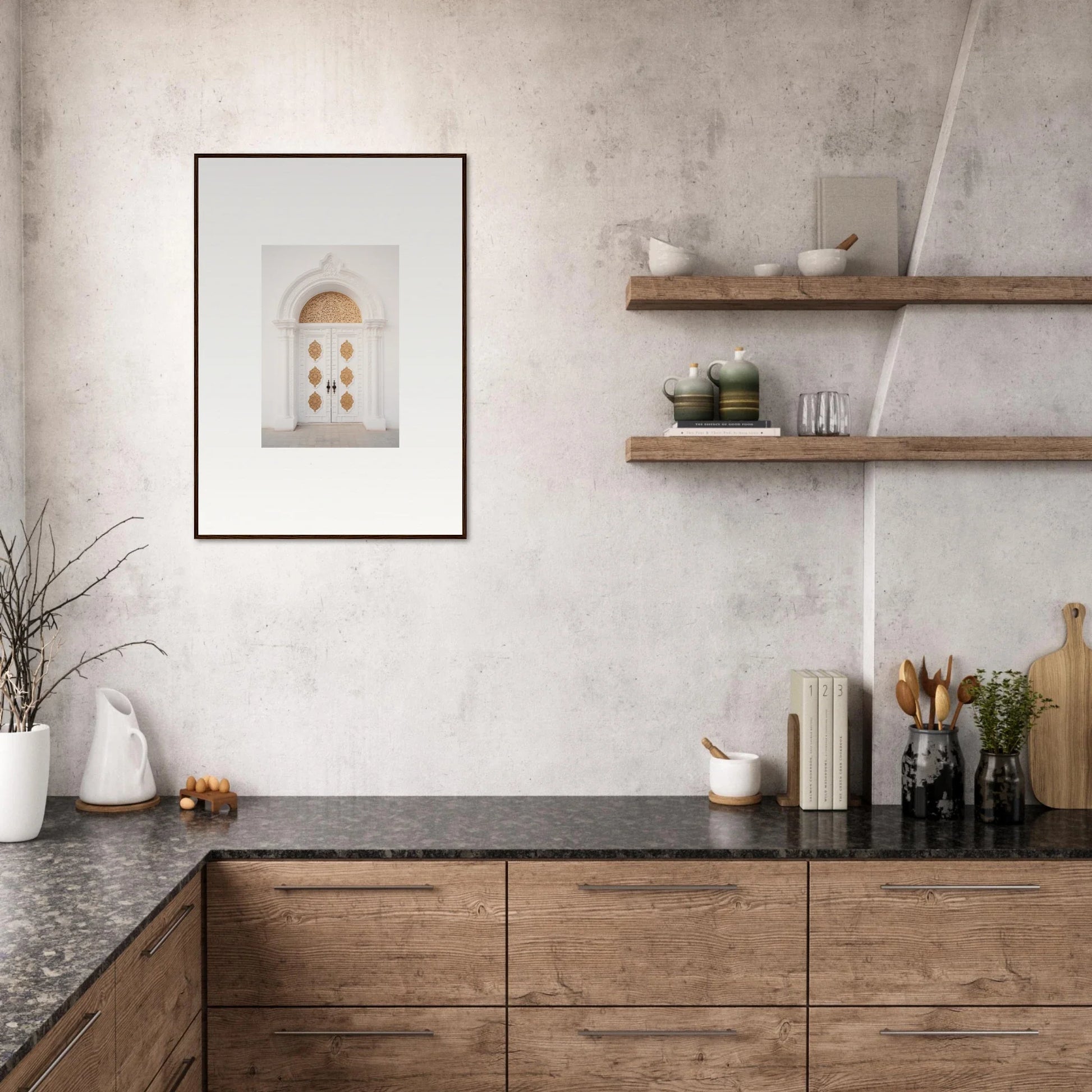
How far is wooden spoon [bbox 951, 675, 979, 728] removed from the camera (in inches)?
94.6

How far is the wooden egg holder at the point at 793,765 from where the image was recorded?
2.43 meters

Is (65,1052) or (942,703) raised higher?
(942,703)

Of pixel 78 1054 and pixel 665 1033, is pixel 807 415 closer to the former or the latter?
pixel 665 1033

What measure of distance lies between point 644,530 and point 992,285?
1.01m

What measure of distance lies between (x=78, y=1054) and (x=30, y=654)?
136 centimetres

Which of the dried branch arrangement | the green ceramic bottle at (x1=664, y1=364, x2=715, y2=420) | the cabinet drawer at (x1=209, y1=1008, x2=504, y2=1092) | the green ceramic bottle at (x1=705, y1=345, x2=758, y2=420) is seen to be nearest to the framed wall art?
the dried branch arrangement

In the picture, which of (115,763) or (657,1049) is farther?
(115,763)

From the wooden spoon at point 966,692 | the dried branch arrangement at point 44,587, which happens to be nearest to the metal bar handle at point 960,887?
A: the wooden spoon at point 966,692

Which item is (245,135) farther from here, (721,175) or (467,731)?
(467,731)

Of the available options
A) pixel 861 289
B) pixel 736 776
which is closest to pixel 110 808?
pixel 736 776

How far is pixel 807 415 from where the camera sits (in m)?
2.45

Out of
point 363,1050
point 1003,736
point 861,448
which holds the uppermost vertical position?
point 861,448

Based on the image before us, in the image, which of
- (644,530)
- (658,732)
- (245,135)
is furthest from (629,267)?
(658,732)

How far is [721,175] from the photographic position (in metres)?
2.56
